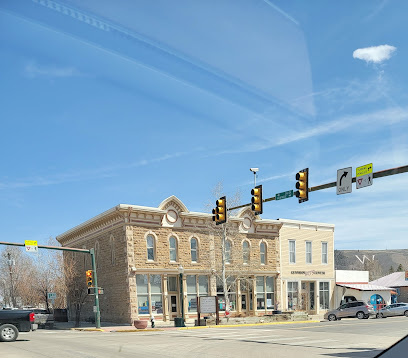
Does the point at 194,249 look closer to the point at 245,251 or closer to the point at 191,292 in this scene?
the point at 191,292

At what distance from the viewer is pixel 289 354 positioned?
13.4 metres

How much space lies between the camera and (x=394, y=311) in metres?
40.8

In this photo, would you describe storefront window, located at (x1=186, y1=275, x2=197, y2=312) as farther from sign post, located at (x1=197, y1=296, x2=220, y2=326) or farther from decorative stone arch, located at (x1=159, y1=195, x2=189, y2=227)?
sign post, located at (x1=197, y1=296, x2=220, y2=326)

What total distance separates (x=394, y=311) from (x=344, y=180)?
2891 cm

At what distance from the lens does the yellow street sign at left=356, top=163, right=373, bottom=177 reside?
15.5 m

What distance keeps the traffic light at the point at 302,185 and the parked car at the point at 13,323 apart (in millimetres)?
11282

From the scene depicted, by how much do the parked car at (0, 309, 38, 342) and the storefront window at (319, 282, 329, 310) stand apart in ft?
115

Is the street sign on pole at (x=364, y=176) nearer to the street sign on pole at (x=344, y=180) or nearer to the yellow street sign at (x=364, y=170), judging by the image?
the yellow street sign at (x=364, y=170)

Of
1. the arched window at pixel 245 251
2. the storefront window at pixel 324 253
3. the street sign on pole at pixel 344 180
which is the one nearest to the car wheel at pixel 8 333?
the street sign on pole at pixel 344 180

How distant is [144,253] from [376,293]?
91.5 feet

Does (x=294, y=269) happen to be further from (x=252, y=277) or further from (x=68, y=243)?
(x=68, y=243)

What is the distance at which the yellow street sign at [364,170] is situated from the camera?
15547 mm

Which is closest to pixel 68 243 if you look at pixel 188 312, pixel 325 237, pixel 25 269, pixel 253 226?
pixel 188 312

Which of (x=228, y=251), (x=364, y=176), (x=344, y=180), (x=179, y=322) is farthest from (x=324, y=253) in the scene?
(x=364, y=176)
